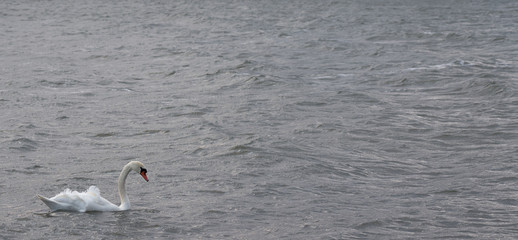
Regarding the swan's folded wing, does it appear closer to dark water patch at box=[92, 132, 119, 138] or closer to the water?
the water

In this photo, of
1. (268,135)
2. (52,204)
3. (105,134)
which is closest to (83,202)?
Answer: (52,204)

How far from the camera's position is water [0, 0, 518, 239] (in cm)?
1131

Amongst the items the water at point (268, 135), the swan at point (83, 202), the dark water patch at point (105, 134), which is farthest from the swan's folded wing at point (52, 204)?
the dark water patch at point (105, 134)

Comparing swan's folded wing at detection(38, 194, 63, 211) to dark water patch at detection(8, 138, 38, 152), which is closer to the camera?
swan's folded wing at detection(38, 194, 63, 211)

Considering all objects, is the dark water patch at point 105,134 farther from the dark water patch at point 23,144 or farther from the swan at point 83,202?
the swan at point 83,202

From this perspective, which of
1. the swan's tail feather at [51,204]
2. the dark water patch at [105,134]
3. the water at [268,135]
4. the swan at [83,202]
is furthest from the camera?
the dark water patch at [105,134]

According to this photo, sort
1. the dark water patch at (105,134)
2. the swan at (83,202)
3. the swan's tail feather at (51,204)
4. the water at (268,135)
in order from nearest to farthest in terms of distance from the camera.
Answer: the swan's tail feather at (51,204), the swan at (83,202), the water at (268,135), the dark water patch at (105,134)

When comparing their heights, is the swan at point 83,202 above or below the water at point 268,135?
above

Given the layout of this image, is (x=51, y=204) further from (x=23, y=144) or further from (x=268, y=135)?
(x=268, y=135)

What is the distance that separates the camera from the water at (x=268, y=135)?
1131cm

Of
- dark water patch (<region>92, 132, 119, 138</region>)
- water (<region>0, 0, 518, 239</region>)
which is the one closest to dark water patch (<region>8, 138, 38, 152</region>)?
water (<region>0, 0, 518, 239</region>)

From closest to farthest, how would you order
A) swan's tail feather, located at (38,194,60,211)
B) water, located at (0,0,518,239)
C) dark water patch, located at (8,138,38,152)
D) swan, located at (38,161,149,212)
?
swan's tail feather, located at (38,194,60,211) → swan, located at (38,161,149,212) → water, located at (0,0,518,239) → dark water patch, located at (8,138,38,152)

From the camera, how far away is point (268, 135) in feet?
54.5

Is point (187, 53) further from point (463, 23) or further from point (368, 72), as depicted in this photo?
point (463, 23)
